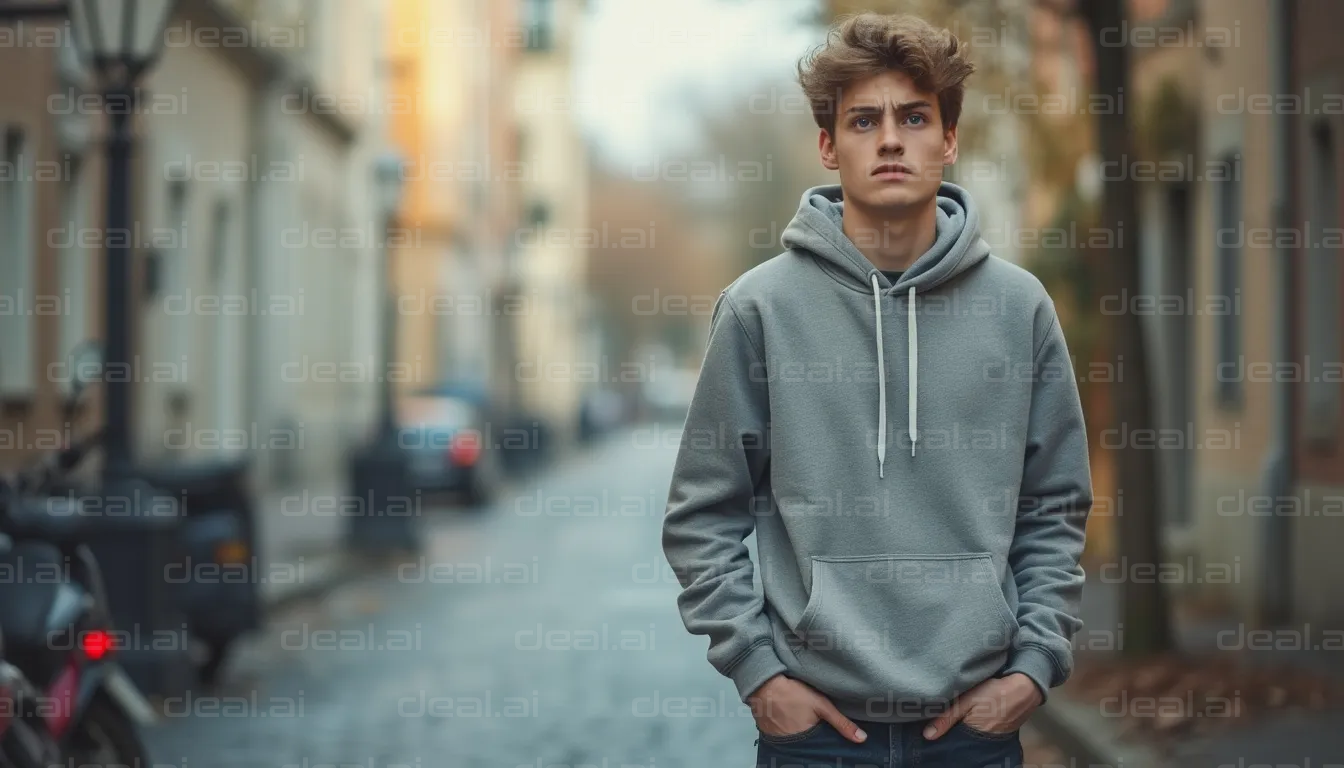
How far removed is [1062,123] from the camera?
17.0 m

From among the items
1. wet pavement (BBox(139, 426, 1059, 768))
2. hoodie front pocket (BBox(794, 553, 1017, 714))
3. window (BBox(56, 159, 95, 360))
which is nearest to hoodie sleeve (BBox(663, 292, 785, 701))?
hoodie front pocket (BBox(794, 553, 1017, 714))

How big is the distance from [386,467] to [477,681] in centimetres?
1018

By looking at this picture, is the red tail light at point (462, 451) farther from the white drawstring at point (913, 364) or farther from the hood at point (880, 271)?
the white drawstring at point (913, 364)

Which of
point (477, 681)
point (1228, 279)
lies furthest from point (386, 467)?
point (477, 681)

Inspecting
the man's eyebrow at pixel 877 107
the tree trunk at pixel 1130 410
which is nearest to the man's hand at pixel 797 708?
the man's eyebrow at pixel 877 107

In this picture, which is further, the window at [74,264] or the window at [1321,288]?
the window at [74,264]

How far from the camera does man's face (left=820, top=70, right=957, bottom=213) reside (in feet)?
10.3

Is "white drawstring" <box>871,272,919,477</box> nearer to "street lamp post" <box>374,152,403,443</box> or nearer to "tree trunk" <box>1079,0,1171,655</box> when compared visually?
"tree trunk" <box>1079,0,1171,655</box>

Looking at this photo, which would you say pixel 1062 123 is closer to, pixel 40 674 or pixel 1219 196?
pixel 1219 196

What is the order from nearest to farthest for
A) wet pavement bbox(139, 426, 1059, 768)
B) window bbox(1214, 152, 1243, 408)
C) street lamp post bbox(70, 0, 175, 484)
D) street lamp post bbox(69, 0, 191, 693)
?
wet pavement bbox(139, 426, 1059, 768) < street lamp post bbox(69, 0, 191, 693) < street lamp post bbox(70, 0, 175, 484) < window bbox(1214, 152, 1243, 408)

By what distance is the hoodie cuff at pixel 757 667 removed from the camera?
3.02 meters

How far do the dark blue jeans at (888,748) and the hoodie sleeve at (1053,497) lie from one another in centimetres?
18

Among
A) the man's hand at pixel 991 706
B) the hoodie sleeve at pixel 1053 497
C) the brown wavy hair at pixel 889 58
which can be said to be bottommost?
the man's hand at pixel 991 706

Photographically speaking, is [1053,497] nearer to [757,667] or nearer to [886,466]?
[886,466]
